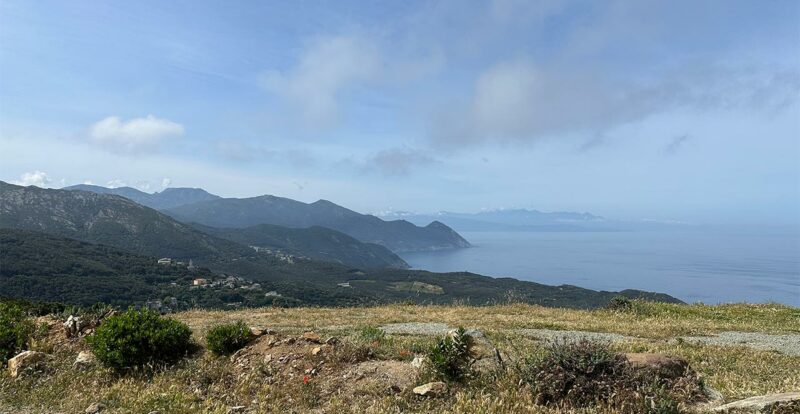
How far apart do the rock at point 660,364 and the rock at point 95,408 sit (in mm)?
8930

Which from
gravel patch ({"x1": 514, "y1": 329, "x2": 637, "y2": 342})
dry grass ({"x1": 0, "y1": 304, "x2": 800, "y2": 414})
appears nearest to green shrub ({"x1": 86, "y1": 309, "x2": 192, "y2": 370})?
dry grass ({"x1": 0, "y1": 304, "x2": 800, "y2": 414})

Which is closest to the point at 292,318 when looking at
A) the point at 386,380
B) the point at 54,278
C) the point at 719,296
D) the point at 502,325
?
the point at 502,325

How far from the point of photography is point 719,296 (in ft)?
522

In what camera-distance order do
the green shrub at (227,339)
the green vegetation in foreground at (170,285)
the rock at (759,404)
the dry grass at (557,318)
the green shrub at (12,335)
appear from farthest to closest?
the green vegetation in foreground at (170,285) < the dry grass at (557,318) < the green shrub at (12,335) < the green shrub at (227,339) < the rock at (759,404)

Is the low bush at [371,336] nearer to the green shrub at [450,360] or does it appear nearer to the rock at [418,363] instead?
the rock at [418,363]

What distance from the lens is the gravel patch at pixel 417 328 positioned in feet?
47.2

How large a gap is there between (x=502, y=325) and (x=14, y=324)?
48.5ft

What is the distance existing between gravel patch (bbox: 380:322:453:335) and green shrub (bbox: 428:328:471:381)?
6.05m

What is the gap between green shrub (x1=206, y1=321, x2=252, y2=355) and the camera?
9867 mm

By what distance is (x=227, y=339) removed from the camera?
9.97m

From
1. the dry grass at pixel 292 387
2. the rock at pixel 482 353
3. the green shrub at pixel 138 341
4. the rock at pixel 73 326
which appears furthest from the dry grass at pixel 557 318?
the rock at pixel 482 353

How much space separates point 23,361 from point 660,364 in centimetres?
1279

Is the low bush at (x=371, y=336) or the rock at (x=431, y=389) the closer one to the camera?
the rock at (x=431, y=389)

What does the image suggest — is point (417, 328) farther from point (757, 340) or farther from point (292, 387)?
point (757, 340)
